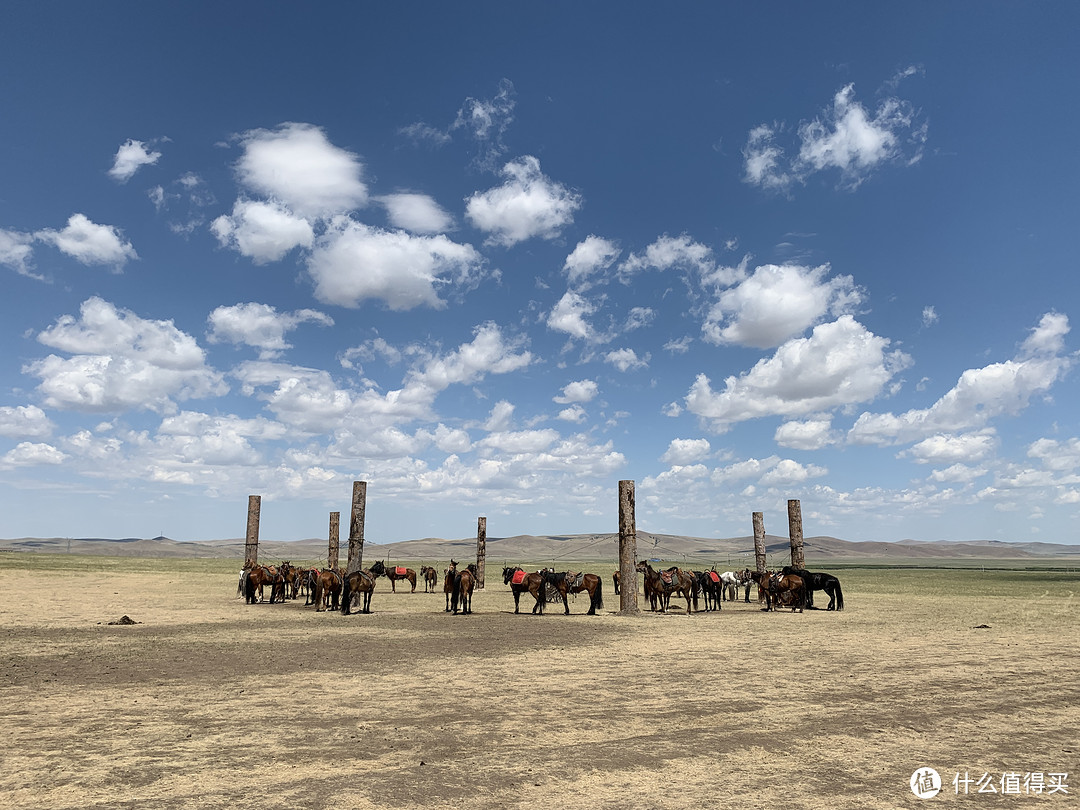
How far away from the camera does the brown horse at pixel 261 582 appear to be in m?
26.4

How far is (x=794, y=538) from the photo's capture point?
31172 mm

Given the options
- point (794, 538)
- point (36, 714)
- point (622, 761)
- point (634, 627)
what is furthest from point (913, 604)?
point (36, 714)

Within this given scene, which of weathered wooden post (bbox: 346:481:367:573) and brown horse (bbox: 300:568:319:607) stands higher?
weathered wooden post (bbox: 346:481:367:573)

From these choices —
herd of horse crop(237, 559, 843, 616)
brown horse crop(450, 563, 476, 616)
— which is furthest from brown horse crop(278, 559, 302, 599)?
brown horse crop(450, 563, 476, 616)

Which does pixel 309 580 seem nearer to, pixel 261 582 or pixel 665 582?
pixel 261 582

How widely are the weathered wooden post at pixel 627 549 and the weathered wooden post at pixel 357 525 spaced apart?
994 cm

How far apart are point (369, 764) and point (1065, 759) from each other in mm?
7378

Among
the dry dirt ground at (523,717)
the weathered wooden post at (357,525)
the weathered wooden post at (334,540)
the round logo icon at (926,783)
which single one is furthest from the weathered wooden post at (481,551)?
the round logo icon at (926,783)

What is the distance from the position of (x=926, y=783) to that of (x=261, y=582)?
2551 centimetres

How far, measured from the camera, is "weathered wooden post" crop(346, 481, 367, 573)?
2555cm

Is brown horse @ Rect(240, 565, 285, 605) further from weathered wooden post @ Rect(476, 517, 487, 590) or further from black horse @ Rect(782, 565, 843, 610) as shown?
black horse @ Rect(782, 565, 843, 610)

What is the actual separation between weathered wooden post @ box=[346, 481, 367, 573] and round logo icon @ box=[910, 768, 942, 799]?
70.6ft

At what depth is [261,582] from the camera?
87.5 ft

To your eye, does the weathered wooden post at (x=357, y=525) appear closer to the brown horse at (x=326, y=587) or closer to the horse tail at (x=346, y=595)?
the brown horse at (x=326, y=587)
